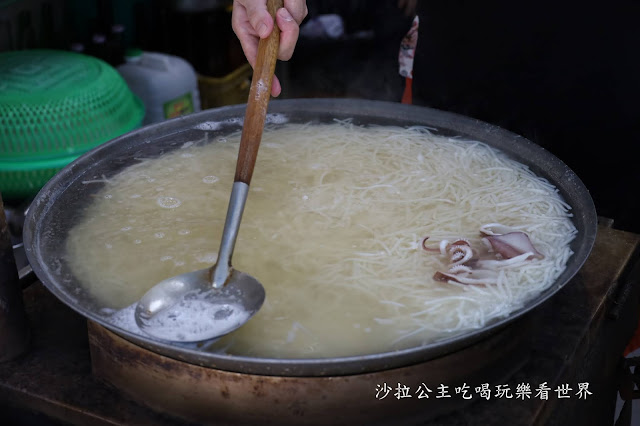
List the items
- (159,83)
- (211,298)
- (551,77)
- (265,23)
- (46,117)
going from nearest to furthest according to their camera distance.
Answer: (211,298) → (265,23) → (551,77) → (46,117) → (159,83)

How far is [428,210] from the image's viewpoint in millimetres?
2029

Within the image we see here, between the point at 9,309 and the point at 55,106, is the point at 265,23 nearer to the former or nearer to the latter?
the point at 9,309

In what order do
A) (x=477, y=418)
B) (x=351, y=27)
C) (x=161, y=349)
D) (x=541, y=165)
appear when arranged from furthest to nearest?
(x=351, y=27)
(x=541, y=165)
(x=477, y=418)
(x=161, y=349)

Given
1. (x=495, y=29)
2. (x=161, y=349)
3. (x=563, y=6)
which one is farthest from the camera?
(x=495, y=29)

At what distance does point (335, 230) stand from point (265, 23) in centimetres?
65

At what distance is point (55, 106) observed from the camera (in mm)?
3014

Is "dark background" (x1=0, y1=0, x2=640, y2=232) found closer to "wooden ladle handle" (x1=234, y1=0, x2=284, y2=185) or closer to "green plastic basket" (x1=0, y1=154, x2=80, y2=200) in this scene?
"wooden ladle handle" (x1=234, y1=0, x2=284, y2=185)

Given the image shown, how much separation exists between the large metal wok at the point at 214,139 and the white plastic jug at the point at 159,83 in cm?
179

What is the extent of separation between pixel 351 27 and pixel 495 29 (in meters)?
3.25

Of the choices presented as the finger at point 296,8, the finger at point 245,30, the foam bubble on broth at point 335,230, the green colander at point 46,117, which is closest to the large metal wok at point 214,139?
the foam bubble on broth at point 335,230

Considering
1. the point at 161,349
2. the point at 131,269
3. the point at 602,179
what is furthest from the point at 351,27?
the point at 161,349

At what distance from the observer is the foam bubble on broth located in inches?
60.4

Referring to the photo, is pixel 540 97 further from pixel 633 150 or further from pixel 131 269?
pixel 131 269

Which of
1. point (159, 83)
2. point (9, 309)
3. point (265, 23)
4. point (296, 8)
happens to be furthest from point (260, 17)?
point (159, 83)
